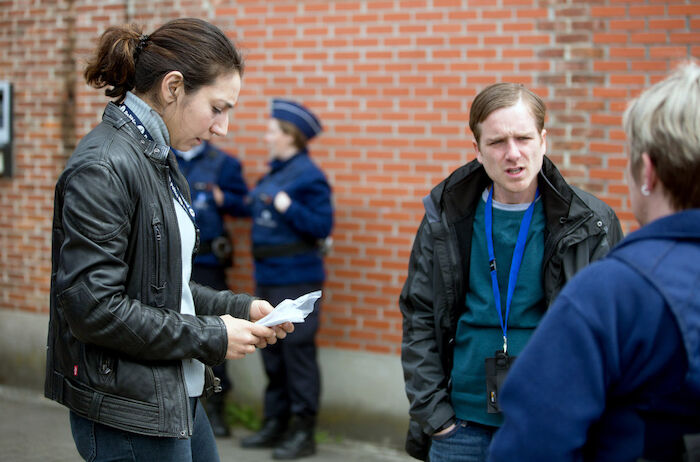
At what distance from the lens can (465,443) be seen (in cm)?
293

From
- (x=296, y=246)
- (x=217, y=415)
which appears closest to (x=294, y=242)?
(x=296, y=246)

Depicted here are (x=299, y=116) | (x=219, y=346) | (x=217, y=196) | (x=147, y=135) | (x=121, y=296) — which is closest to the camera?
(x=121, y=296)

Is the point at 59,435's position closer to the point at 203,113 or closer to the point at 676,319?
the point at 203,113

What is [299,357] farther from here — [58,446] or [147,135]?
[147,135]

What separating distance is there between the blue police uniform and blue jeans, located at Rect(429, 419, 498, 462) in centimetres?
266

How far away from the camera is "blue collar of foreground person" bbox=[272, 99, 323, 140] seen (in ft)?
18.7

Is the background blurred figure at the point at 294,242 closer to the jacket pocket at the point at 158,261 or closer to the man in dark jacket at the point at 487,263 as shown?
the man in dark jacket at the point at 487,263

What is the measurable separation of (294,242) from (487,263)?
2766 mm

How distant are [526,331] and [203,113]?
132cm

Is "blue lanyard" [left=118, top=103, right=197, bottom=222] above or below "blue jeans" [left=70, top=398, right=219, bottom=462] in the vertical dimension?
above

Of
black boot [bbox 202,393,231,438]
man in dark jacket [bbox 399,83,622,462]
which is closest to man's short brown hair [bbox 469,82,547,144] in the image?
man in dark jacket [bbox 399,83,622,462]

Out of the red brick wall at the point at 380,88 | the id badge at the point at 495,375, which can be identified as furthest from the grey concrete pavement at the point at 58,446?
the id badge at the point at 495,375

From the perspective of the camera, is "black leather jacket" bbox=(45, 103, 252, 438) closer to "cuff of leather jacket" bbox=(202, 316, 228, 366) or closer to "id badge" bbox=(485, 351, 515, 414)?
"cuff of leather jacket" bbox=(202, 316, 228, 366)

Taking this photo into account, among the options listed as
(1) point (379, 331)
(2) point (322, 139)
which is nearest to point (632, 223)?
(1) point (379, 331)
